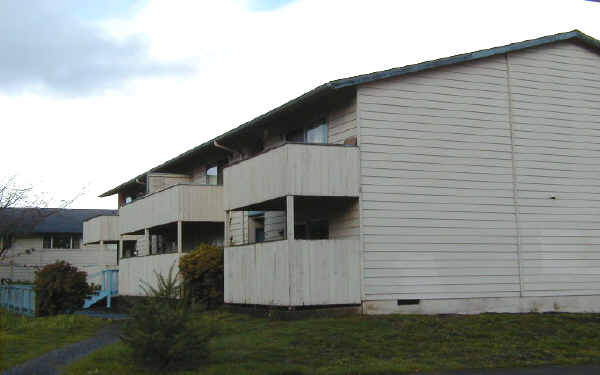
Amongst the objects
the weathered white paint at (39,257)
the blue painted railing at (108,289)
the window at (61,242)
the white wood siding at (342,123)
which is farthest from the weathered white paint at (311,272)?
the window at (61,242)

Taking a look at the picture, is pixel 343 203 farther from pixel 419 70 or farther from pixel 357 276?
pixel 419 70

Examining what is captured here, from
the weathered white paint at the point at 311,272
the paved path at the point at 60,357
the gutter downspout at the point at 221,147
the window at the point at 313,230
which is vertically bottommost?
the paved path at the point at 60,357

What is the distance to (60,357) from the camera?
1431 cm

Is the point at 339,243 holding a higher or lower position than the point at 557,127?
lower

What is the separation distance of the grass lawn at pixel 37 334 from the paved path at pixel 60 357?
317 mm

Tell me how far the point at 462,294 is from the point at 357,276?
3.05 metres

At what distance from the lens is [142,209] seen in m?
30.0

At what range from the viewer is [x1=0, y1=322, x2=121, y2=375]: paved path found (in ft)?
41.9

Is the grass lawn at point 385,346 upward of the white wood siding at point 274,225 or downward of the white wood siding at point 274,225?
downward

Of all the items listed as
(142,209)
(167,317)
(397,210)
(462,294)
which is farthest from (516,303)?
(142,209)

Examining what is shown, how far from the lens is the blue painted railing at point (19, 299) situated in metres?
27.0

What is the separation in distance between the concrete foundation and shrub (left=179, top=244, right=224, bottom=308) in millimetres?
5925

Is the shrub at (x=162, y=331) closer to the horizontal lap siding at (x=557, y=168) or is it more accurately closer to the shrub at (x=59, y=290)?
the horizontal lap siding at (x=557, y=168)

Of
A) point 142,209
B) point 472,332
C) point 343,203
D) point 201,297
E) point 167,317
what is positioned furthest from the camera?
point 142,209
